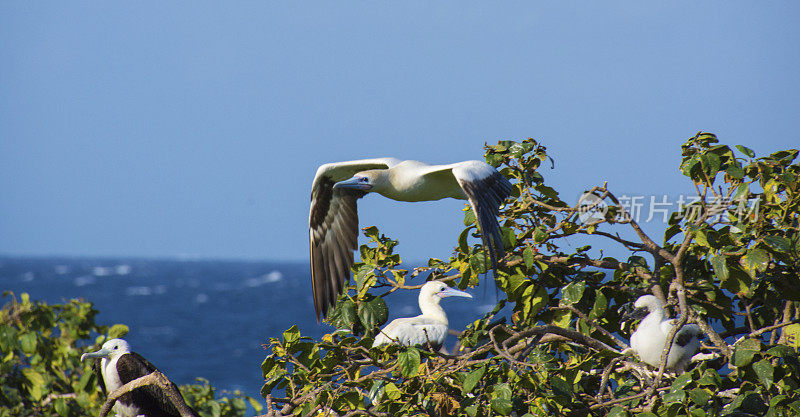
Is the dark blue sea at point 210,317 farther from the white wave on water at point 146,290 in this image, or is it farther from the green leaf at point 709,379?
the green leaf at point 709,379

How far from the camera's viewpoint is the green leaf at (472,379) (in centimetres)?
347

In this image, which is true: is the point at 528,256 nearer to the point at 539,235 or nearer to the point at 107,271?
the point at 539,235

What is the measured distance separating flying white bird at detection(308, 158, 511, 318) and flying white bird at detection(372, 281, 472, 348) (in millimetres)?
689

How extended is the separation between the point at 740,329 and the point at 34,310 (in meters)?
5.61

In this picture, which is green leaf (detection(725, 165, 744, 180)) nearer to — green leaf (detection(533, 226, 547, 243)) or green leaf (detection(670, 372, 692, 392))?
green leaf (detection(533, 226, 547, 243))

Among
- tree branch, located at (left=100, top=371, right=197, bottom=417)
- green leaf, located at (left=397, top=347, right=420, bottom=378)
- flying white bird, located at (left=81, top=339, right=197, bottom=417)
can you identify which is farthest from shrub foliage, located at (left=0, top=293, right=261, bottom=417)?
green leaf, located at (left=397, top=347, right=420, bottom=378)

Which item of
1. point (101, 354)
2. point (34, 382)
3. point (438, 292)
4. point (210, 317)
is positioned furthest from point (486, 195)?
point (210, 317)

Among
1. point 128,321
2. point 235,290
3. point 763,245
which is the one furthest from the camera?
point 235,290

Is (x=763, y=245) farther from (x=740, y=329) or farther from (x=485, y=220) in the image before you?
(x=485, y=220)

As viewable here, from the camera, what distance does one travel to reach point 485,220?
445 cm

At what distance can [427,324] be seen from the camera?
5.41 metres

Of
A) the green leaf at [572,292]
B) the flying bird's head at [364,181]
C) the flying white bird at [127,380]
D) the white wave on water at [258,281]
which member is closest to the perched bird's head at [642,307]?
the green leaf at [572,292]

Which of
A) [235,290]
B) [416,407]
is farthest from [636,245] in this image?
[235,290]

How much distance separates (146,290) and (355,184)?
79.5m
